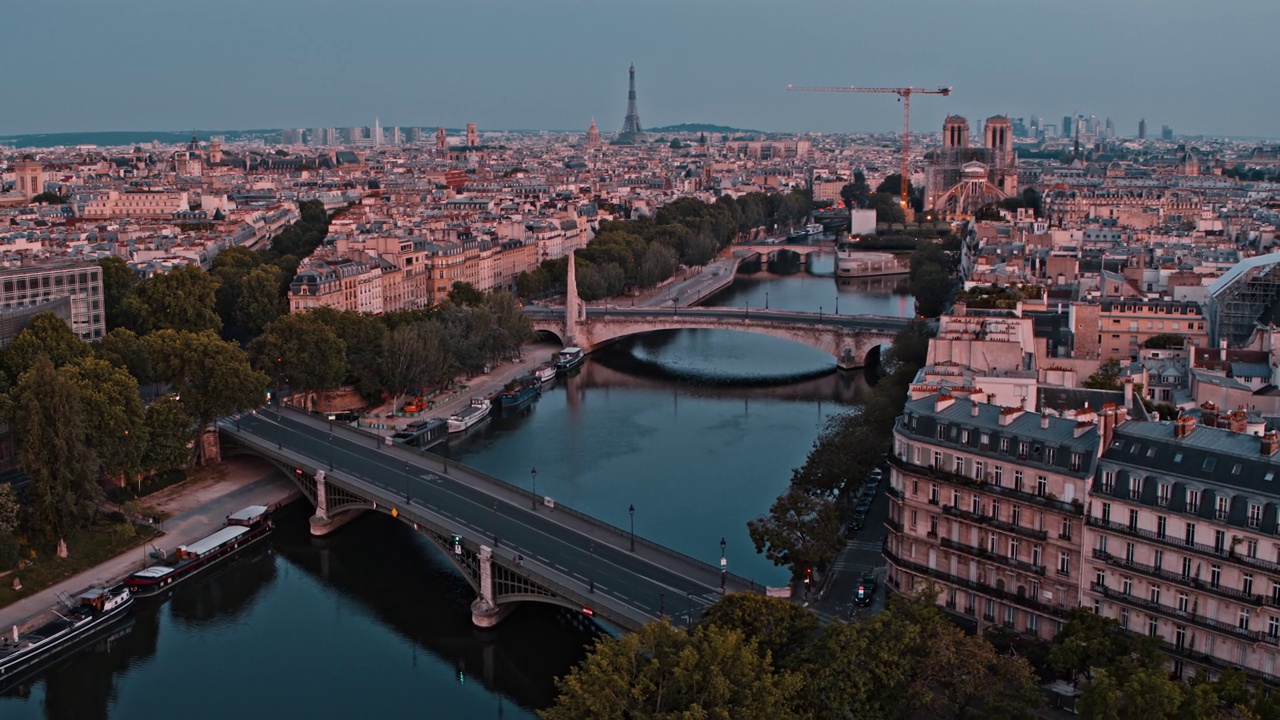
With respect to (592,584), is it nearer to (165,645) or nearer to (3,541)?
(165,645)

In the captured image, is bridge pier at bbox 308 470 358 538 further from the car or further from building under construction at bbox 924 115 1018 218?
building under construction at bbox 924 115 1018 218

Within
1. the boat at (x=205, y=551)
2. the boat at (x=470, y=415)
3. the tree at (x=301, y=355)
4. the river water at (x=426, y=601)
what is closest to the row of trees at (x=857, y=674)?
the river water at (x=426, y=601)

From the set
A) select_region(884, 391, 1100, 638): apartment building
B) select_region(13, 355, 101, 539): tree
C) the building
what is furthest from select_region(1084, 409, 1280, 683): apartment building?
the building

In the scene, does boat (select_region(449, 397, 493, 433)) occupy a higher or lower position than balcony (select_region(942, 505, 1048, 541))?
lower

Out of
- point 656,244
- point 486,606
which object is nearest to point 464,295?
point 656,244

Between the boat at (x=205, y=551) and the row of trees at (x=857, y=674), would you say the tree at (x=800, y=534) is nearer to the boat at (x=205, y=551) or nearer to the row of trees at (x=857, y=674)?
the row of trees at (x=857, y=674)

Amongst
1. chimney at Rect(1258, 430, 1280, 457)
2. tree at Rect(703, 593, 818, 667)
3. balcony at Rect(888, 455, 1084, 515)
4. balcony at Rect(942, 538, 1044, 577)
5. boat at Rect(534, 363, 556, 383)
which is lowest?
boat at Rect(534, 363, 556, 383)

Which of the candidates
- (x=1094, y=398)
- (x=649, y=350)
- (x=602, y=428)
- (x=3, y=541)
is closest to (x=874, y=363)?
(x=649, y=350)
